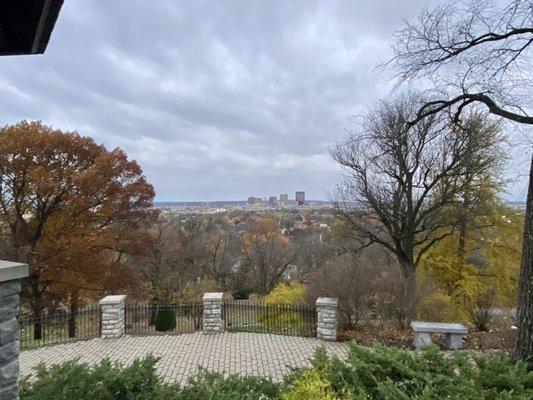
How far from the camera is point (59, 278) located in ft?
47.6

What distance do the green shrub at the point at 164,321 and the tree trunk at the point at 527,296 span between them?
1226 cm

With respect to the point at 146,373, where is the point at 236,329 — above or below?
below

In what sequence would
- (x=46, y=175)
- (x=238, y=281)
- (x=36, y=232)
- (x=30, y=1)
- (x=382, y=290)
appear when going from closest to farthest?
(x=30, y=1) → (x=382, y=290) → (x=46, y=175) → (x=36, y=232) → (x=238, y=281)

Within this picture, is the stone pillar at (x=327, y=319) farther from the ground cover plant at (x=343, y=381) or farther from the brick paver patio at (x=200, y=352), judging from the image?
the ground cover plant at (x=343, y=381)

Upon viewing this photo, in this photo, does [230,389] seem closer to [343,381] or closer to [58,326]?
[343,381]

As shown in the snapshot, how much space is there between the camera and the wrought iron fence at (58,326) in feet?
39.6

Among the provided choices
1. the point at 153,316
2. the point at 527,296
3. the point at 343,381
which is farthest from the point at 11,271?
the point at 153,316

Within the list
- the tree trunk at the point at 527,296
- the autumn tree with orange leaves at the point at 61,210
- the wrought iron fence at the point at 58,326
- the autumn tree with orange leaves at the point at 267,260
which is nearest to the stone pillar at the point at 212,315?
the wrought iron fence at the point at 58,326

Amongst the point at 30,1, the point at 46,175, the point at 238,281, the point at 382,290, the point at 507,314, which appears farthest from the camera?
the point at 238,281

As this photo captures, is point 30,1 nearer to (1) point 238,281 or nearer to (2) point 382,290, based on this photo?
(2) point 382,290

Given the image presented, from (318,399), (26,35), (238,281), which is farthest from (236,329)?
(238,281)

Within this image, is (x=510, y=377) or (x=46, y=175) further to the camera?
(x=46, y=175)

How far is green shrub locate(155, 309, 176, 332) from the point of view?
14570 mm

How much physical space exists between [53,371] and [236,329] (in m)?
9.32
